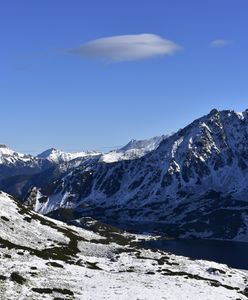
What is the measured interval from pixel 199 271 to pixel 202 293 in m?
25.1

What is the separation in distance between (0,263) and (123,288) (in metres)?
16.4

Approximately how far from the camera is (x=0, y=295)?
54719mm

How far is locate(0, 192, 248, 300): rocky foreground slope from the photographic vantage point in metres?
62.9

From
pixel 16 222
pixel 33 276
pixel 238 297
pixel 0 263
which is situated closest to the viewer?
pixel 33 276

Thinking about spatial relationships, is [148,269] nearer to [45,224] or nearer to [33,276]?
[33,276]

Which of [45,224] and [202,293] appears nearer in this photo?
[202,293]

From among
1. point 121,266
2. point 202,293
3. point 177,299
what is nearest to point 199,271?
point 121,266

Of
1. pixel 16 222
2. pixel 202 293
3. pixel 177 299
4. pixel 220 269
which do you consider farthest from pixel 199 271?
pixel 16 222

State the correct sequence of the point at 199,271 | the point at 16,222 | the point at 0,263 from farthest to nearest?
1. the point at 16,222
2. the point at 199,271
3. the point at 0,263

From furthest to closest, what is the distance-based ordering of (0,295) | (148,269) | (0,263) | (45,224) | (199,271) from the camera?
(45,224)
(199,271)
(148,269)
(0,263)
(0,295)

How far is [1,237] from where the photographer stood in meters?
95.8

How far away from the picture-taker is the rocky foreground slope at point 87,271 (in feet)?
206

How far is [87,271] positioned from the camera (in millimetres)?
78312

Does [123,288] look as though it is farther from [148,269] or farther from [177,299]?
[148,269]
